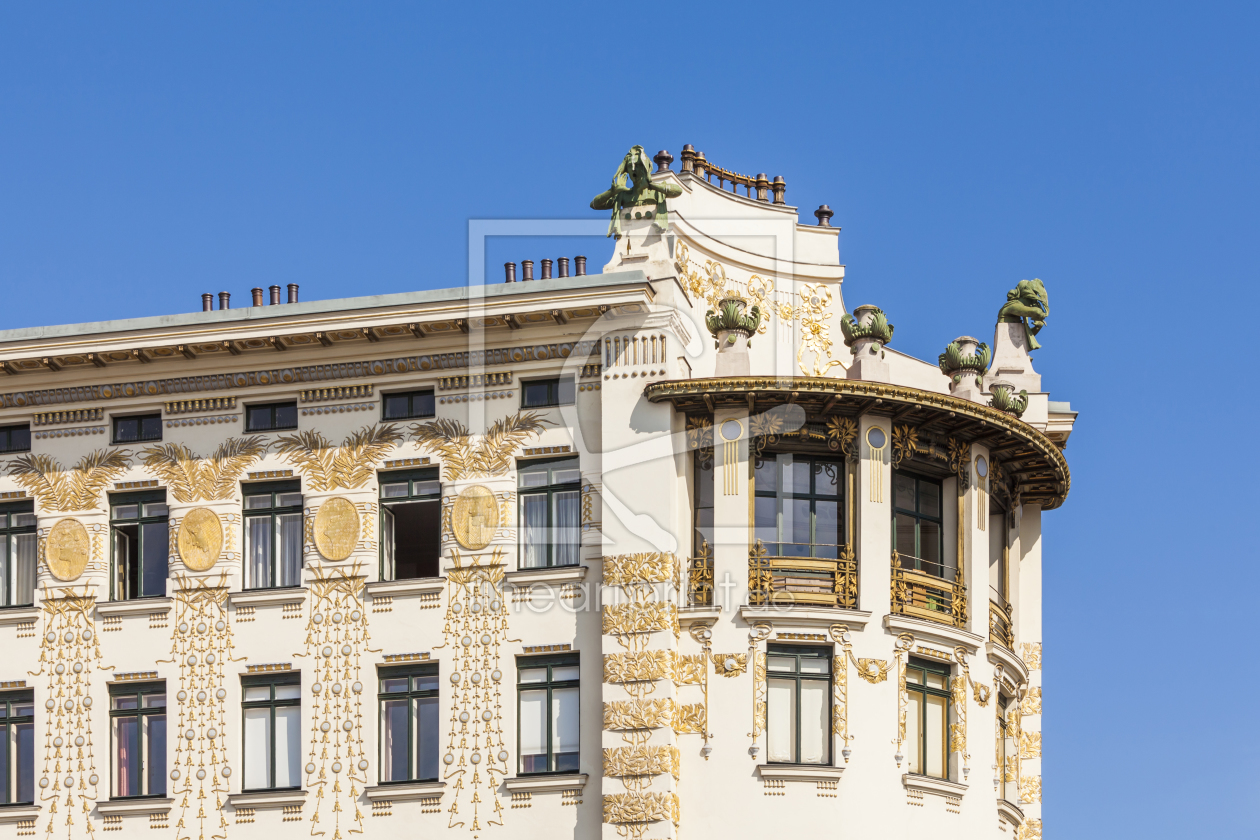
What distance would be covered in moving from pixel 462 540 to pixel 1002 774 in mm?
11718

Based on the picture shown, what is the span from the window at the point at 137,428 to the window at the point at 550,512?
25.0 ft

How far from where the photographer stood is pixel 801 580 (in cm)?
4269

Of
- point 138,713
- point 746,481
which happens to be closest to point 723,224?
point 746,481

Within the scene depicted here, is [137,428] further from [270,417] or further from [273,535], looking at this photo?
[273,535]

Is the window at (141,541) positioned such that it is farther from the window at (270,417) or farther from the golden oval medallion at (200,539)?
the window at (270,417)

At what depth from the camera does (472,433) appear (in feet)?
144

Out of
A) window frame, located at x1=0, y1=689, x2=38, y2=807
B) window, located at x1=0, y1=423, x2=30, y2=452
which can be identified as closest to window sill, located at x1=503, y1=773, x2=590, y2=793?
window frame, located at x1=0, y1=689, x2=38, y2=807

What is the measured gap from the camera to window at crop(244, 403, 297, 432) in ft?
147

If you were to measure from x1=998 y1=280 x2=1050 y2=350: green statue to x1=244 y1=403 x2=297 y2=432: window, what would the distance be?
1529 cm

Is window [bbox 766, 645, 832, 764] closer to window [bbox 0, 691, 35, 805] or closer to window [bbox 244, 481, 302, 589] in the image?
window [bbox 244, 481, 302, 589]

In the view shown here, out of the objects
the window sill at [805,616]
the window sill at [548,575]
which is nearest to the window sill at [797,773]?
the window sill at [805,616]

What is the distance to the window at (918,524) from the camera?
1731 inches

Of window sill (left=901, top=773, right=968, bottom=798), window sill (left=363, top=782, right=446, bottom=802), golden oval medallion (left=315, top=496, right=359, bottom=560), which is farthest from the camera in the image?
golden oval medallion (left=315, top=496, right=359, bottom=560)

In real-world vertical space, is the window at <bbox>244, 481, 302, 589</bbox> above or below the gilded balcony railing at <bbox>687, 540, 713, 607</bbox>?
above
